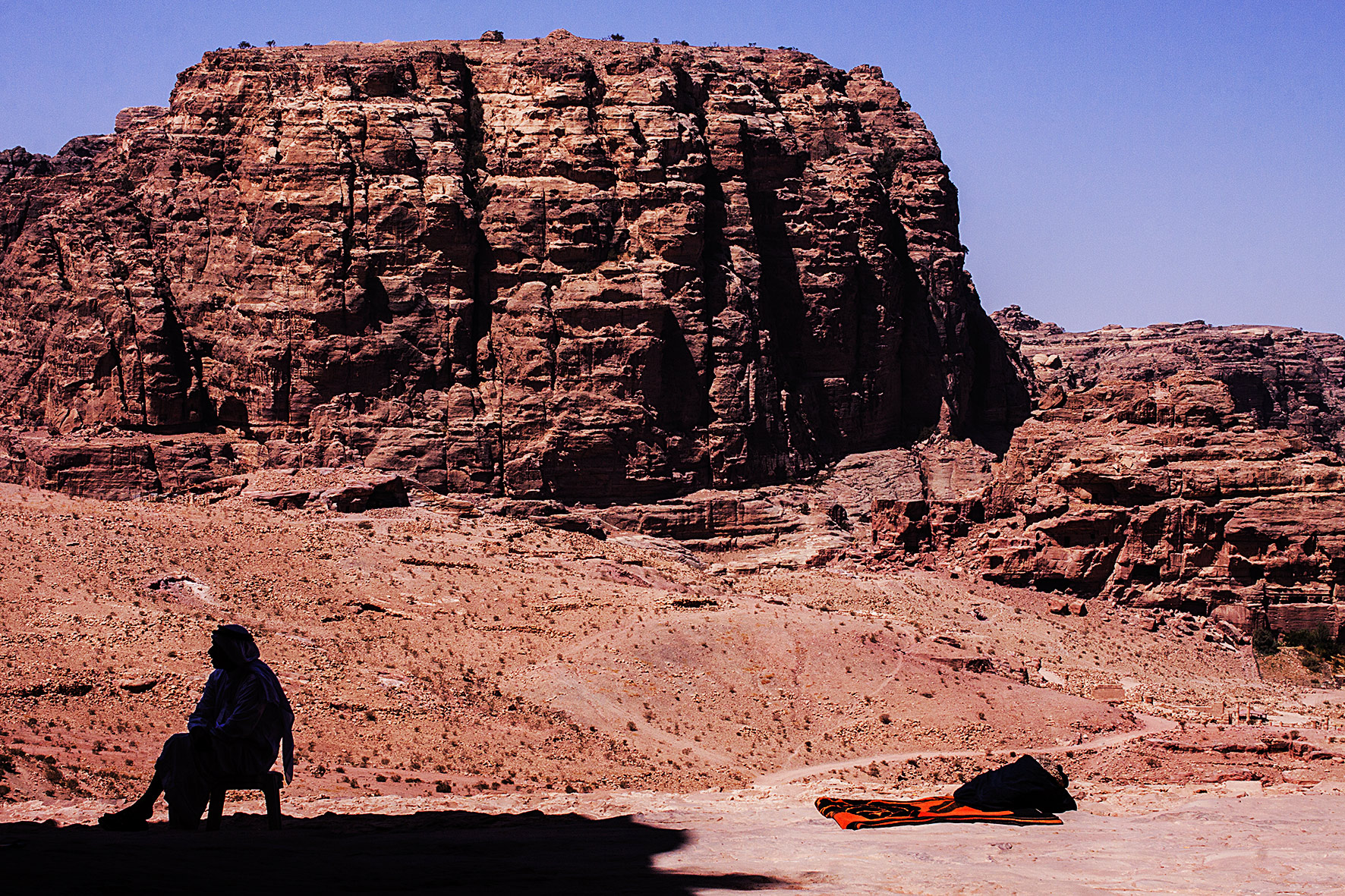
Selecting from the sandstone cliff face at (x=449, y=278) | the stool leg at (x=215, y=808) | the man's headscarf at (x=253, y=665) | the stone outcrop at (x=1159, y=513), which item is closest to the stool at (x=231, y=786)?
the stool leg at (x=215, y=808)

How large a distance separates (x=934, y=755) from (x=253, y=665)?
20756mm

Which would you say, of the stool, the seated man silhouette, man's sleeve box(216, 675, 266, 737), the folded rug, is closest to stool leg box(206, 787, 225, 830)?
the stool

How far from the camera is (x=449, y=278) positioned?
69125mm

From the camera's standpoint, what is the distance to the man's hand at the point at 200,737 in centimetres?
1512

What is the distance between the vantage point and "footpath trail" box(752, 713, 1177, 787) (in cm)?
3120

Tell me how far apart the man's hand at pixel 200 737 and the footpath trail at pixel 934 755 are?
16788 millimetres

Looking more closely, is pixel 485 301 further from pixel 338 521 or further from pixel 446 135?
pixel 338 521

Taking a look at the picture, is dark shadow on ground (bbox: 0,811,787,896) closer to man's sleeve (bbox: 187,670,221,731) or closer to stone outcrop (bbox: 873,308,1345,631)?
man's sleeve (bbox: 187,670,221,731)

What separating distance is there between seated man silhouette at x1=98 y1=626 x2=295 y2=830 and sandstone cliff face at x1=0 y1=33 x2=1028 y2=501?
47427 mm

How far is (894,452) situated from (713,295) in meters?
13.7

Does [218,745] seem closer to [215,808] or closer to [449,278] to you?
[215,808]

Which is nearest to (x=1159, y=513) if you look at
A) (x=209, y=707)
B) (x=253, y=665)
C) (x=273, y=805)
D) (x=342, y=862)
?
(x=273, y=805)

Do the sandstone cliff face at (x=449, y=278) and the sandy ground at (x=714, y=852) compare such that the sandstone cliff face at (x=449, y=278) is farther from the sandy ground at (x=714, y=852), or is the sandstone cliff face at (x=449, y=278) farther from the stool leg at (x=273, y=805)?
the stool leg at (x=273, y=805)

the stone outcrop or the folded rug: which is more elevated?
the stone outcrop
